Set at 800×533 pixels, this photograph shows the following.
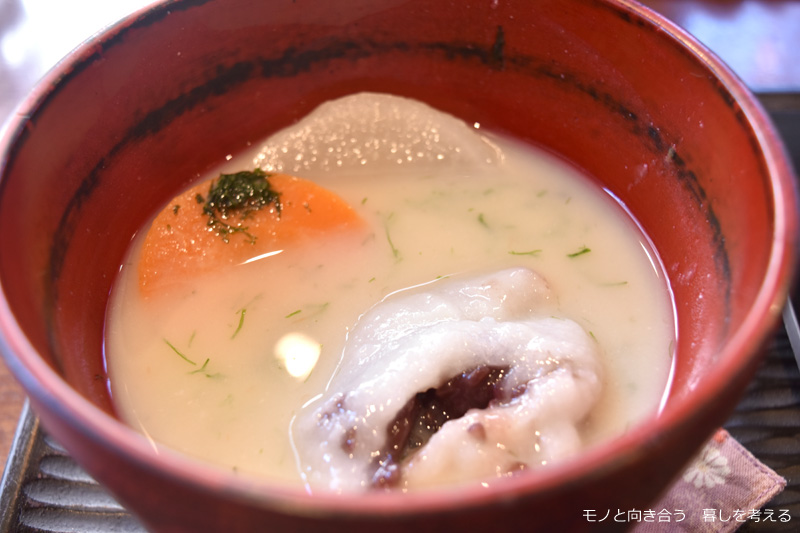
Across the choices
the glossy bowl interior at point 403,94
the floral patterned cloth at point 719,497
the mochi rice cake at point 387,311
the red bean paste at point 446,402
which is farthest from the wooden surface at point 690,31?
the red bean paste at point 446,402

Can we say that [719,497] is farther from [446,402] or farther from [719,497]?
[446,402]

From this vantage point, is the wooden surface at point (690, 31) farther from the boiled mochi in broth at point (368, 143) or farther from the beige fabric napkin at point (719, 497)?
the beige fabric napkin at point (719, 497)

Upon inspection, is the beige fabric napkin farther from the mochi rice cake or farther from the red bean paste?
the red bean paste

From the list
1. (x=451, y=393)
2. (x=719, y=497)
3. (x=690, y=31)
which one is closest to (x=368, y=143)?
(x=451, y=393)

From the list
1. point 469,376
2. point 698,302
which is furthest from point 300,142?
point 698,302

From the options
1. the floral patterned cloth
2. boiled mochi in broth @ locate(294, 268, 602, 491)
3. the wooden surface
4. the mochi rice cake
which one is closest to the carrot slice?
the mochi rice cake
